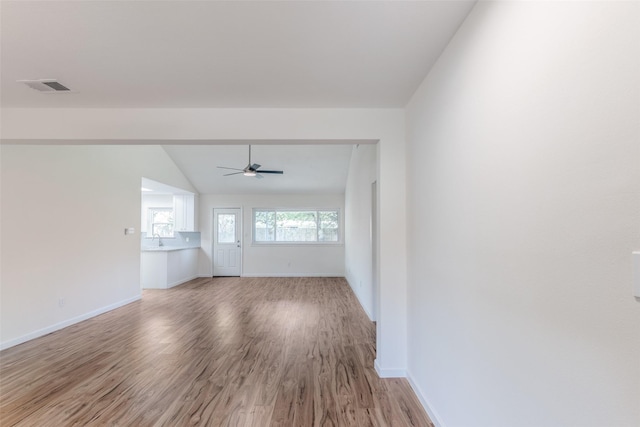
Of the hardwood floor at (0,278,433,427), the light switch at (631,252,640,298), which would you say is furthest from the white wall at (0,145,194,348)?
the light switch at (631,252,640,298)

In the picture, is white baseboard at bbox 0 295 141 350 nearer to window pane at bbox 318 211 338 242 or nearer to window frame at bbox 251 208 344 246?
window frame at bbox 251 208 344 246

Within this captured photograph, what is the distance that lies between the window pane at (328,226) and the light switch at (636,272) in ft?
25.5

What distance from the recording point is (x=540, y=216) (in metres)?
1.09

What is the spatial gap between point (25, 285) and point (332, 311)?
4.04 metres

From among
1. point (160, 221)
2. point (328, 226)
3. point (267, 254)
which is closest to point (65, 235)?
point (267, 254)

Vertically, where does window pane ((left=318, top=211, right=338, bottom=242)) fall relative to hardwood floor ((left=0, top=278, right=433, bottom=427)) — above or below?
above

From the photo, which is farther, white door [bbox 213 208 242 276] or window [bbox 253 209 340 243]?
window [bbox 253 209 340 243]

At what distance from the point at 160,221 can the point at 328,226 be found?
5187mm

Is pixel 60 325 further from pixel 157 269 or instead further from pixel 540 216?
pixel 540 216

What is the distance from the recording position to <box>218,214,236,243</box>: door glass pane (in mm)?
8500

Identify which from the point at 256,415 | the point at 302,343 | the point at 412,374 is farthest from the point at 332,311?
the point at 256,415

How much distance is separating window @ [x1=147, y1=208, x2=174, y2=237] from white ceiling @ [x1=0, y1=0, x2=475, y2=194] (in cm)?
684

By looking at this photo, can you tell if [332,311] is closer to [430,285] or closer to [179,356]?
[179,356]

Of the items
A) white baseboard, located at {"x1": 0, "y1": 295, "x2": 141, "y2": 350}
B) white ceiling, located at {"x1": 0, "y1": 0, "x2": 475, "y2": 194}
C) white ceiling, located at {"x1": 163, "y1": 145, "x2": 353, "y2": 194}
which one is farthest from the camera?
white ceiling, located at {"x1": 163, "y1": 145, "x2": 353, "y2": 194}
